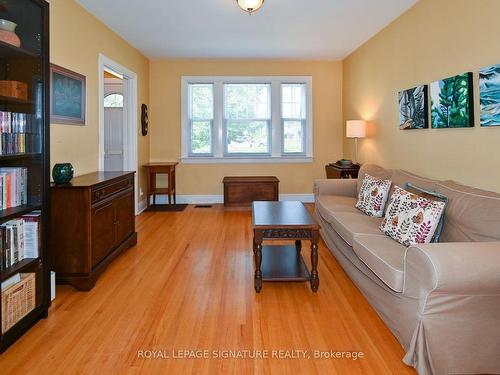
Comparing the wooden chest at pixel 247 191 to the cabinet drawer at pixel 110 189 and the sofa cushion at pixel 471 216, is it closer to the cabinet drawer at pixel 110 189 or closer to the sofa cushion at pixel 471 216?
the cabinet drawer at pixel 110 189

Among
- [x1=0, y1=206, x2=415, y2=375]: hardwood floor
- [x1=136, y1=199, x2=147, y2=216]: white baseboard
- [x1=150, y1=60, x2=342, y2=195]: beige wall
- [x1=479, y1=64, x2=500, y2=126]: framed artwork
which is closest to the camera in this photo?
[x1=0, y1=206, x2=415, y2=375]: hardwood floor

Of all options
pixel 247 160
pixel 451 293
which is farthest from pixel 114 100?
pixel 451 293

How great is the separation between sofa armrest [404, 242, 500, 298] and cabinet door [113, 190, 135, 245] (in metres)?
2.87

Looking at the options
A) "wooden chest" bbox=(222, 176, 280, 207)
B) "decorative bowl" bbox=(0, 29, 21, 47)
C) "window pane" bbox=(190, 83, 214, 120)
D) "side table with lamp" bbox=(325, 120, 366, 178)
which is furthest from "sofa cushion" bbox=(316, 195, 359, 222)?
"window pane" bbox=(190, 83, 214, 120)

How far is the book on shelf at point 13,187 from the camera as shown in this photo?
2322 mm

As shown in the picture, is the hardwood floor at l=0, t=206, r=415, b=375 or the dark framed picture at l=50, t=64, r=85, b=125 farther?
the dark framed picture at l=50, t=64, r=85, b=125

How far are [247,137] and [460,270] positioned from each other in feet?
18.3

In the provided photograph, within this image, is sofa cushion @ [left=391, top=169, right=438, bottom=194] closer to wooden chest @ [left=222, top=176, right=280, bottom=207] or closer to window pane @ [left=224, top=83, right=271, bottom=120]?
wooden chest @ [left=222, top=176, right=280, bottom=207]

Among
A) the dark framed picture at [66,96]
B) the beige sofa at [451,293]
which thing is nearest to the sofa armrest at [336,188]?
the beige sofa at [451,293]

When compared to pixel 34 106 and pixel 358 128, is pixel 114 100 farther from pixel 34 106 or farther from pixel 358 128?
pixel 34 106

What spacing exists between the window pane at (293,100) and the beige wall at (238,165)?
208 millimetres

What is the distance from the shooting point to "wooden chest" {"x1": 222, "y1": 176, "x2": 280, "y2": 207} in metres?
6.55

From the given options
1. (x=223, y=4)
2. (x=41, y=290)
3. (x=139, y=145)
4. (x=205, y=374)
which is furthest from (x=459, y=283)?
(x=139, y=145)

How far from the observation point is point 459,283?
1804 millimetres
